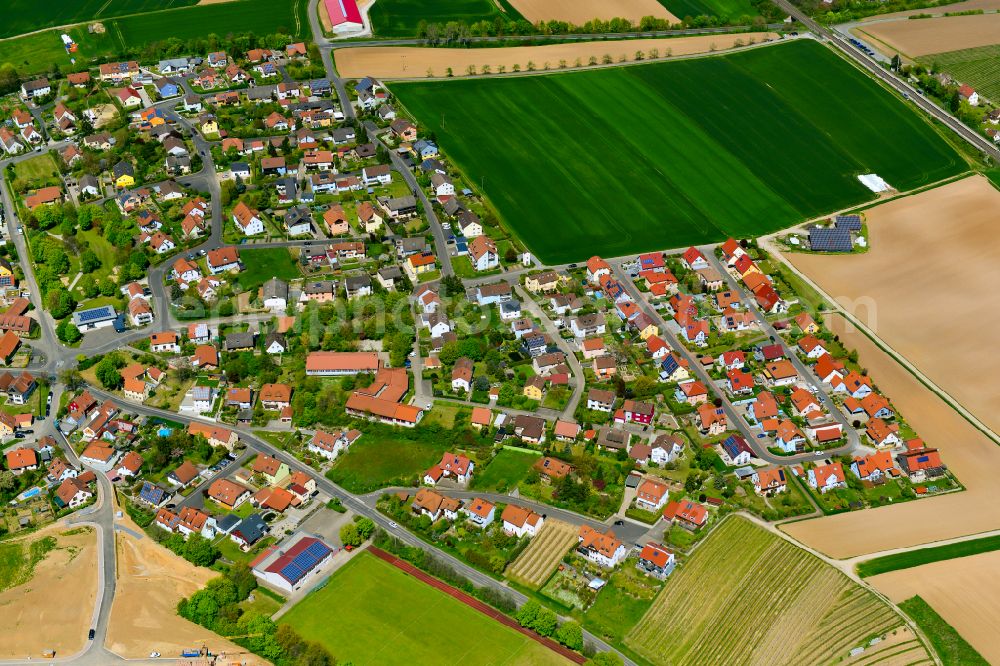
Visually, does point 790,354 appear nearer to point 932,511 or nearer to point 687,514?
point 932,511

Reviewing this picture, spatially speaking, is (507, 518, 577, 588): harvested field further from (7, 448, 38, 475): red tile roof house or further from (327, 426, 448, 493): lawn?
(7, 448, 38, 475): red tile roof house

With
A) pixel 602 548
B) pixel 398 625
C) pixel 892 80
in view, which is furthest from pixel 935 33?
pixel 398 625

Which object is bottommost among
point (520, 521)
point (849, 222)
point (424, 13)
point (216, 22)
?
point (520, 521)

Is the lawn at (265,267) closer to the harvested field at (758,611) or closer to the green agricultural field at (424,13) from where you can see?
the harvested field at (758,611)

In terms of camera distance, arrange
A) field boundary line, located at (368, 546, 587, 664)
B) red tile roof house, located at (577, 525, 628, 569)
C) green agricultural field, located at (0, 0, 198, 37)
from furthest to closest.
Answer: green agricultural field, located at (0, 0, 198, 37), red tile roof house, located at (577, 525, 628, 569), field boundary line, located at (368, 546, 587, 664)

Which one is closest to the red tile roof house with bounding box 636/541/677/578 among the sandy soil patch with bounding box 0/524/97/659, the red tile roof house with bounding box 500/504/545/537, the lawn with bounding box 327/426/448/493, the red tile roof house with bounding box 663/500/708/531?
the red tile roof house with bounding box 663/500/708/531

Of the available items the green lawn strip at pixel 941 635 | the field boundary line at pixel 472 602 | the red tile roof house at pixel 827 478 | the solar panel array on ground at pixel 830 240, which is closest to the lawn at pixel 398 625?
the field boundary line at pixel 472 602

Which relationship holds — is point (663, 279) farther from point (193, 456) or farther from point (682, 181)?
point (193, 456)
